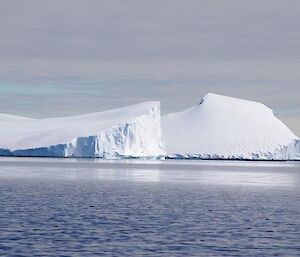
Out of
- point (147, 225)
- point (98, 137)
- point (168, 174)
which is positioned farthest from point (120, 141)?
point (147, 225)

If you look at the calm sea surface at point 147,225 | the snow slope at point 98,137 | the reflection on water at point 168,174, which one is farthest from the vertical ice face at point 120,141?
the calm sea surface at point 147,225

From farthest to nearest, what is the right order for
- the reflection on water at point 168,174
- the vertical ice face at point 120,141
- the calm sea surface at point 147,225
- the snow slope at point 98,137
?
the snow slope at point 98,137, the vertical ice face at point 120,141, the reflection on water at point 168,174, the calm sea surface at point 147,225

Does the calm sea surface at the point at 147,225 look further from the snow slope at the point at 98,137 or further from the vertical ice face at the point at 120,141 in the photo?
the snow slope at the point at 98,137

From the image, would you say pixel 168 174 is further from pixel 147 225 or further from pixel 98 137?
pixel 147 225

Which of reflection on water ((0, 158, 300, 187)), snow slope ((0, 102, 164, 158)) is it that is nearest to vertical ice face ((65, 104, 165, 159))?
snow slope ((0, 102, 164, 158))

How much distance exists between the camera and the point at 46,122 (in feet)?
638

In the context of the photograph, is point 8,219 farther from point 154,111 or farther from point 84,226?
point 154,111

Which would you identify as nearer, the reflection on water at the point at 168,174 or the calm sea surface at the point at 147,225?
the calm sea surface at the point at 147,225

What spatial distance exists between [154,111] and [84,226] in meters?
137

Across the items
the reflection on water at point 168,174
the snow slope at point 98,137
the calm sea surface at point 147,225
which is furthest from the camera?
the snow slope at point 98,137

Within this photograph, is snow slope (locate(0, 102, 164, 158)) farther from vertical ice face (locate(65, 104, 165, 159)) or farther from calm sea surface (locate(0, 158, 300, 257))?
calm sea surface (locate(0, 158, 300, 257))

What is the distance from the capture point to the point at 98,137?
150 meters

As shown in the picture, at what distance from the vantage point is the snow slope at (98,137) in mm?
152375

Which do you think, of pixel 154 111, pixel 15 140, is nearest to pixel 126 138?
pixel 154 111
